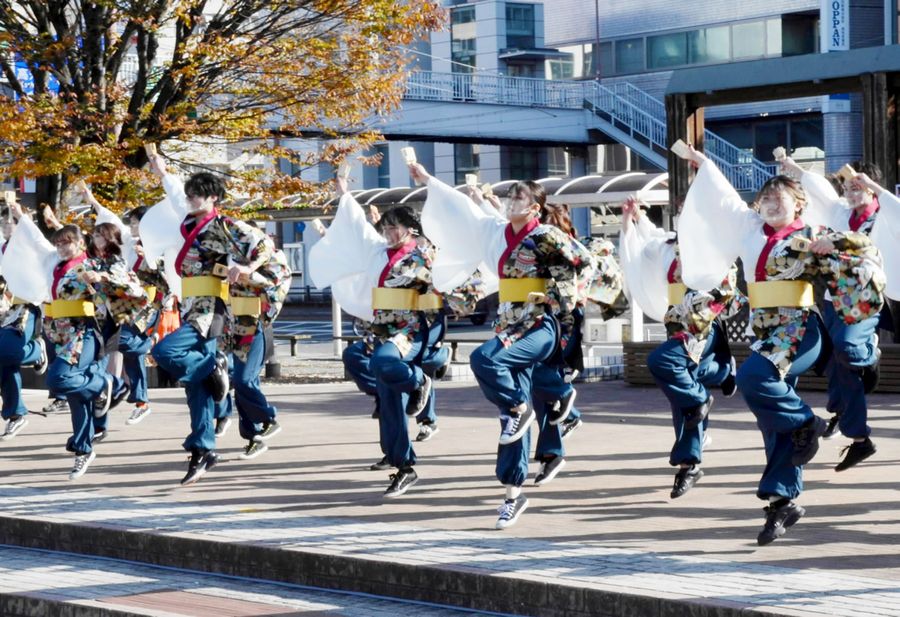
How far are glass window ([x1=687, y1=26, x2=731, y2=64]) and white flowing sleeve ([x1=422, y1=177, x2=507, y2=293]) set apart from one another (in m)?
34.3

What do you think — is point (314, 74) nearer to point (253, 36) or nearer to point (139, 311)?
point (253, 36)

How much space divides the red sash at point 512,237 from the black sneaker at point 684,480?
4.88 ft

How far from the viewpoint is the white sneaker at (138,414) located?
44.8 feet

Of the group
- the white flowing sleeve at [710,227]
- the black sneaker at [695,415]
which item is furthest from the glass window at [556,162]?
the white flowing sleeve at [710,227]

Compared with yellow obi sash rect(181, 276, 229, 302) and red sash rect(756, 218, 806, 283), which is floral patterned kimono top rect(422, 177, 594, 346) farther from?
yellow obi sash rect(181, 276, 229, 302)

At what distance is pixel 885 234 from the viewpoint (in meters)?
9.63

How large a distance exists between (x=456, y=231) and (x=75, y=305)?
11.3 ft

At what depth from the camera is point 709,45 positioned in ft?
140

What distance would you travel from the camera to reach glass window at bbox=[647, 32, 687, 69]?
142ft

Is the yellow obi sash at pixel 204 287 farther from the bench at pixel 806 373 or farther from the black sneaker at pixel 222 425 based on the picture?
the bench at pixel 806 373

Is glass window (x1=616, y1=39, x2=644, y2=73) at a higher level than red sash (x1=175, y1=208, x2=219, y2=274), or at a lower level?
higher

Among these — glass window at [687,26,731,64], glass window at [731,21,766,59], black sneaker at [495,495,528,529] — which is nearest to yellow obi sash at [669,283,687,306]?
black sneaker at [495,495,528,529]

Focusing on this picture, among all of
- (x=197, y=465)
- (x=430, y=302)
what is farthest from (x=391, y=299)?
(x=197, y=465)

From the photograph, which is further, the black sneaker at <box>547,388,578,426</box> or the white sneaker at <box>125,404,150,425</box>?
the white sneaker at <box>125,404,150,425</box>
